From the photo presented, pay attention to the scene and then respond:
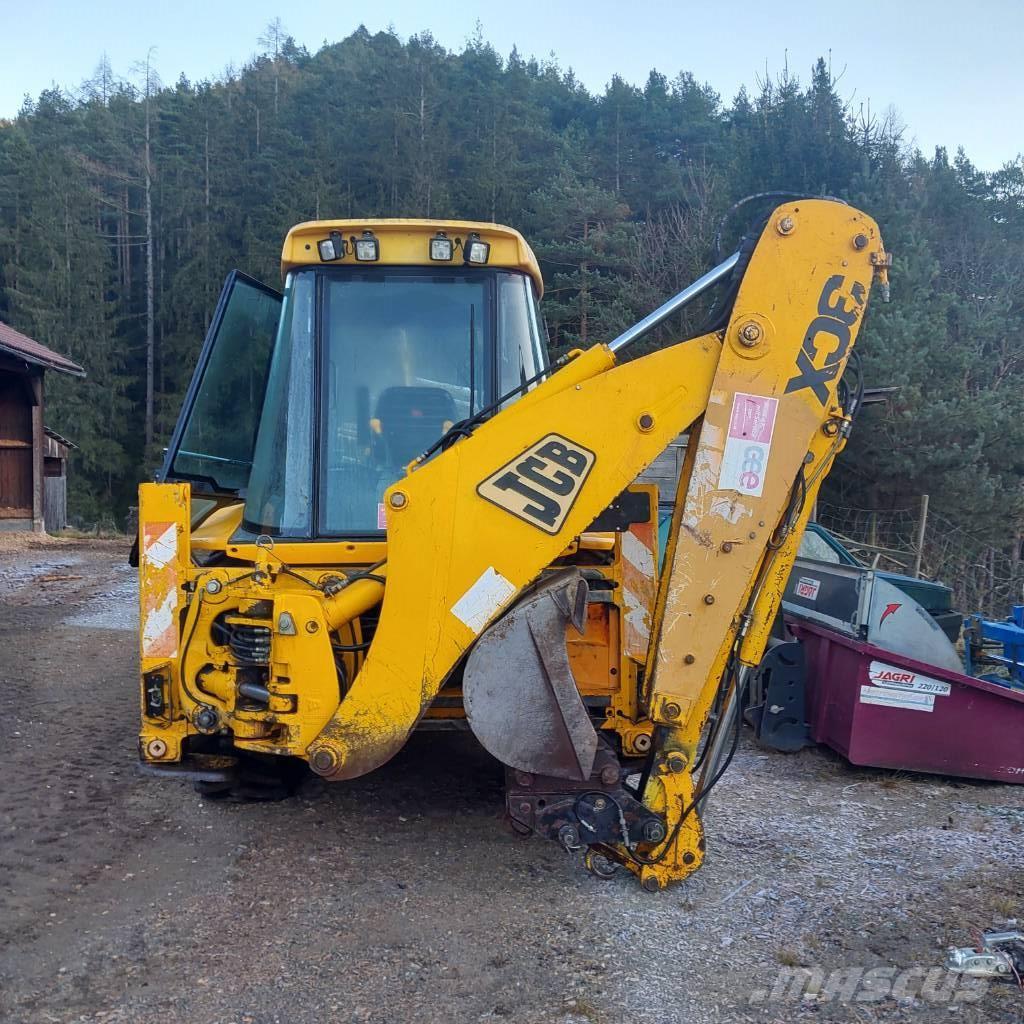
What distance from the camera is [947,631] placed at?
663cm

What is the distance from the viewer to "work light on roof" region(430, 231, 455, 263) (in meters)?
4.03

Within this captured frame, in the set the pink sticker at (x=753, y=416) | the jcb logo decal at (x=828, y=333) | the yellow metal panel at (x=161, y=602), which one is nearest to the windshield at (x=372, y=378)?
the yellow metal panel at (x=161, y=602)

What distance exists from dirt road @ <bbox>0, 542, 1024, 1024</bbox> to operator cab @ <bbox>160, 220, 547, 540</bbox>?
136 centimetres

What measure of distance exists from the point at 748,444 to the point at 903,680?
2.55 m

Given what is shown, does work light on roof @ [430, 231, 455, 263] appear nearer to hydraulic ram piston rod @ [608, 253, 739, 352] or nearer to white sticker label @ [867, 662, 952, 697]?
hydraulic ram piston rod @ [608, 253, 739, 352]

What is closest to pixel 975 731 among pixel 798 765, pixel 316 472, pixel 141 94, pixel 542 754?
pixel 798 765

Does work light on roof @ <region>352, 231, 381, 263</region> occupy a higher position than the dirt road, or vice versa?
work light on roof @ <region>352, 231, 381, 263</region>

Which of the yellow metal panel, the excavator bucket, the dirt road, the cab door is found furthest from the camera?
the cab door

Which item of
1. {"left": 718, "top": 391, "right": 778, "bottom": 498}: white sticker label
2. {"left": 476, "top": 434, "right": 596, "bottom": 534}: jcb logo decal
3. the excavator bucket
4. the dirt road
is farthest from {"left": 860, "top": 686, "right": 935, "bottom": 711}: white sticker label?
{"left": 476, "top": 434, "right": 596, "bottom": 534}: jcb logo decal

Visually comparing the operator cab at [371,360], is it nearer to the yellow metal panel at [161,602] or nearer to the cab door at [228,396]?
the cab door at [228,396]

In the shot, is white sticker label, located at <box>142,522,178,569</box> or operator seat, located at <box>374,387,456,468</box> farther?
operator seat, located at <box>374,387,456,468</box>

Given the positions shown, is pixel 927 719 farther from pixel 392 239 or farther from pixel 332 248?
pixel 332 248

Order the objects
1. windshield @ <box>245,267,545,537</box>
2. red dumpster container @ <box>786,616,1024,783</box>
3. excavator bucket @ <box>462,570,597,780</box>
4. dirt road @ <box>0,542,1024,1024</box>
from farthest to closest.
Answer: red dumpster container @ <box>786,616,1024,783</box> → windshield @ <box>245,267,545,537</box> → excavator bucket @ <box>462,570,597,780</box> → dirt road @ <box>0,542,1024,1024</box>

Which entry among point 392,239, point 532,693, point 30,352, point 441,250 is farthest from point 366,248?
point 30,352
